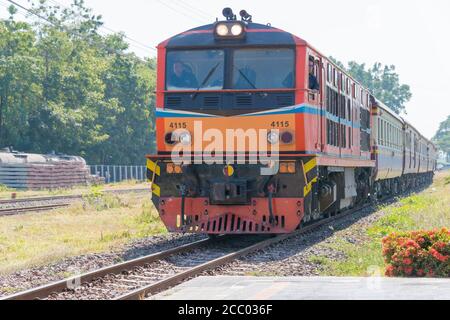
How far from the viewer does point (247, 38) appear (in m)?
13.9

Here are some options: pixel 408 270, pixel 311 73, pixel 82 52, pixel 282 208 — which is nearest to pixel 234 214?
pixel 282 208

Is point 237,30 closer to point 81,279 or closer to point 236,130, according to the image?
point 236,130

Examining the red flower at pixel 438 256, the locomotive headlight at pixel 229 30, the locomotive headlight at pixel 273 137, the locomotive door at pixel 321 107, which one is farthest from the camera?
the locomotive door at pixel 321 107

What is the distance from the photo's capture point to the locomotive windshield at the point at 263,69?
1374 cm

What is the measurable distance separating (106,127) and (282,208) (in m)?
56.1

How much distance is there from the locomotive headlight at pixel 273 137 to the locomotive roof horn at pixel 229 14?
2.32m

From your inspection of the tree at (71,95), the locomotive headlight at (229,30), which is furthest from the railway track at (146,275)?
the tree at (71,95)

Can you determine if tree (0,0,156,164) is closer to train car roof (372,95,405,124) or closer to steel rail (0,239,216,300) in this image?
train car roof (372,95,405,124)

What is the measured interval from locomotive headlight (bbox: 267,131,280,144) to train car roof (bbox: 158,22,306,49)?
1566mm

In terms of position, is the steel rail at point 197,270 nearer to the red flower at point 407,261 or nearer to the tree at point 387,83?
the red flower at point 407,261

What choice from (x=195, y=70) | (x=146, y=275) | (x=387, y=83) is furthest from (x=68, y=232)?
(x=387, y=83)

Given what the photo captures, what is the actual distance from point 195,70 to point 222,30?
861mm

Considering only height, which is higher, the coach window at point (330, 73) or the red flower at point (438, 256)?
the coach window at point (330, 73)
